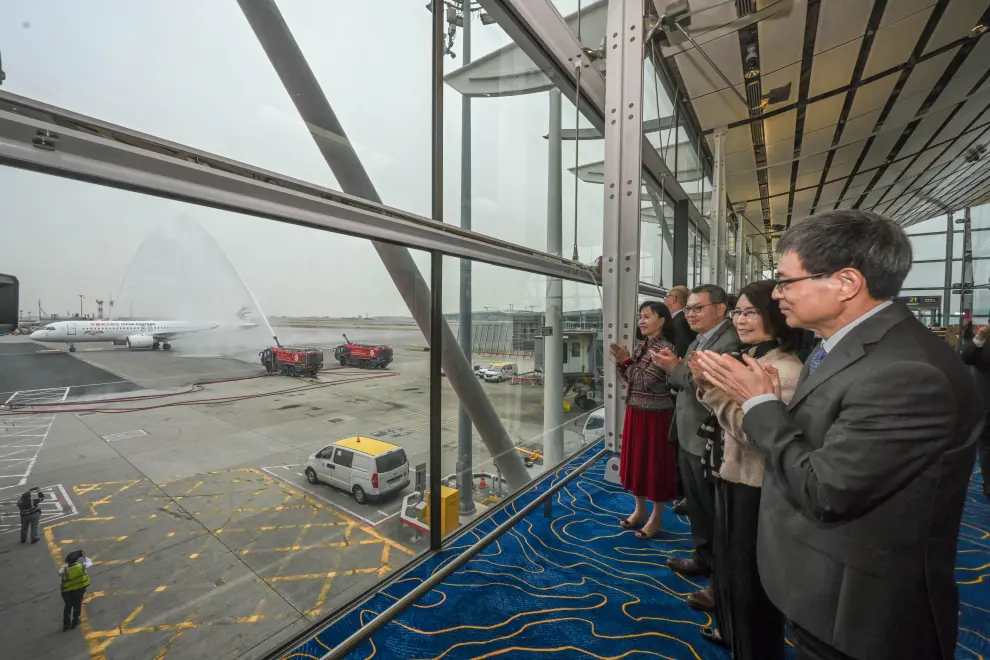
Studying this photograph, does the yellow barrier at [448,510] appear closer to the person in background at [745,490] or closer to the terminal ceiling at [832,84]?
the person in background at [745,490]

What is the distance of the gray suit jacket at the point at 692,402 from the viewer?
1.62 metres

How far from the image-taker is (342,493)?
1.73 metres

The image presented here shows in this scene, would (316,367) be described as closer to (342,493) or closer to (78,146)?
(342,493)

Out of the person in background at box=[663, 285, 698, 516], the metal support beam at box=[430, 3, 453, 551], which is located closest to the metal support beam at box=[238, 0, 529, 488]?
the metal support beam at box=[430, 3, 453, 551]

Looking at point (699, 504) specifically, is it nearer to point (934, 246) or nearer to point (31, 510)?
point (31, 510)

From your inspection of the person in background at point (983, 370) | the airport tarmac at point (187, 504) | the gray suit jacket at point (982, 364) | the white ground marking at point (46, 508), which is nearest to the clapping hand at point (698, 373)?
the airport tarmac at point (187, 504)

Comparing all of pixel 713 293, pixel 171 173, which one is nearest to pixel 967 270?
pixel 713 293

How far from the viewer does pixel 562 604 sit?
5.25 ft

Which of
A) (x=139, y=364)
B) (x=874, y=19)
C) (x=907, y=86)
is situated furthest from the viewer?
(x=907, y=86)

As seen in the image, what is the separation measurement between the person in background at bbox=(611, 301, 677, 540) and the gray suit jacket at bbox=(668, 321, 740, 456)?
26cm

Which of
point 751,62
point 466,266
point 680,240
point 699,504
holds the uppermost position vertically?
point 751,62

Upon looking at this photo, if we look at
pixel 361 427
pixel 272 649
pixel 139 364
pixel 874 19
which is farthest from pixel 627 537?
pixel 874 19

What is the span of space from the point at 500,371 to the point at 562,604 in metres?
2.64

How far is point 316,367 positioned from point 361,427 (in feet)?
1.38
